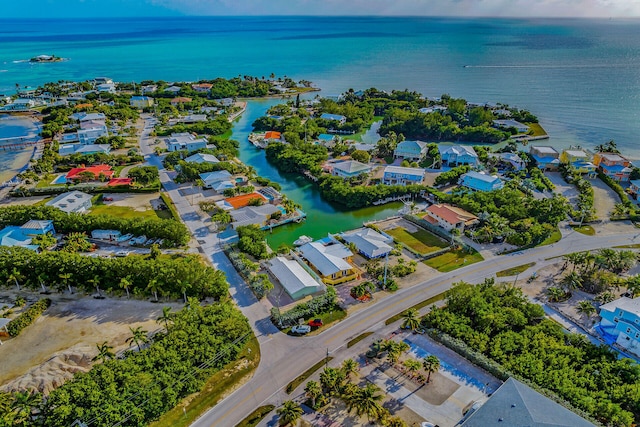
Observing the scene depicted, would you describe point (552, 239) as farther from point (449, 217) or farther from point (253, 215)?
point (253, 215)

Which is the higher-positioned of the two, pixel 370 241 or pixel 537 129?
pixel 537 129

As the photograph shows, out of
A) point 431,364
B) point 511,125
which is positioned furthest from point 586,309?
point 511,125

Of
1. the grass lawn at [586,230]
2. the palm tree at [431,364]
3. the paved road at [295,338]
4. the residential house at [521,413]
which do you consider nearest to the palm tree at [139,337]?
the paved road at [295,338]

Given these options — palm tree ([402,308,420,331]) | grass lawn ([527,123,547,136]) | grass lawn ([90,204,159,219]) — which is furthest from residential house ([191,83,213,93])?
palm tree ([402,308,420,331])

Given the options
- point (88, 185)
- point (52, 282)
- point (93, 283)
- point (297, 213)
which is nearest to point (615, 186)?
point (297, 213)

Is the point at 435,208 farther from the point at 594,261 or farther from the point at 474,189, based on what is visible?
the point at 594,261

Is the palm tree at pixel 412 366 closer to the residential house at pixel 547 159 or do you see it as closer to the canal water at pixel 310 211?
the canal water at pixel 310 211
